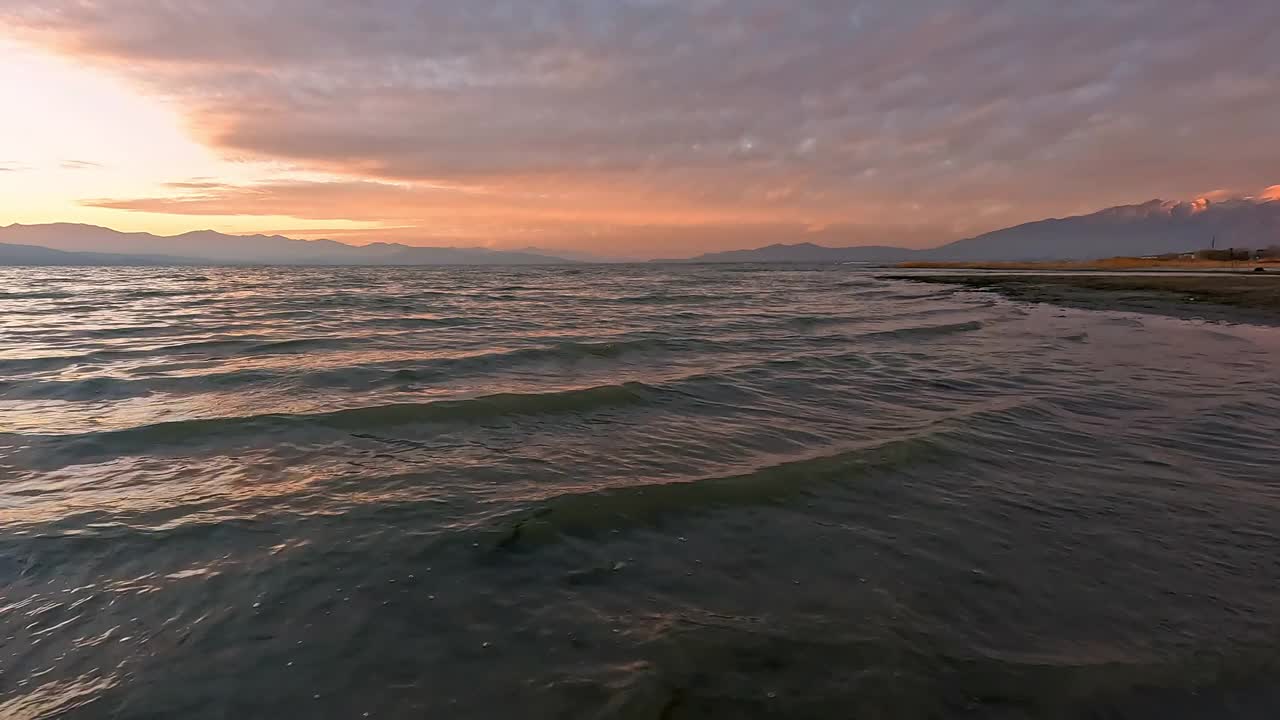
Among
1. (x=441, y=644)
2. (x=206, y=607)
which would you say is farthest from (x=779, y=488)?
(x=206, y=607)

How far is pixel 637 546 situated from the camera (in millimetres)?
6684

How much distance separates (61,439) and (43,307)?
3870 cm

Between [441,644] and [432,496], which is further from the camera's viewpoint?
[432,496]

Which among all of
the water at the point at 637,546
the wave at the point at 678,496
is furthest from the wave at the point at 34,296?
the wave at the point at 678,496

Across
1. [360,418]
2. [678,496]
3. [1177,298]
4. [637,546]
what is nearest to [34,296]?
[360,418]

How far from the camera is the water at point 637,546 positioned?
4.37m

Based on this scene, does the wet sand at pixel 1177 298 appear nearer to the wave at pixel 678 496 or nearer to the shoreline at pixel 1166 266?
the wave at pixel 678 496

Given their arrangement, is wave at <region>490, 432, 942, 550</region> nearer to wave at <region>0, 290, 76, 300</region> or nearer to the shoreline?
wave at <region>0, 290, 76, 300</region>

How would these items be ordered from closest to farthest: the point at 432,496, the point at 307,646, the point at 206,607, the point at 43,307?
the point at 307,646
the point at 206,607
the point at 432,496
the point at 43,307

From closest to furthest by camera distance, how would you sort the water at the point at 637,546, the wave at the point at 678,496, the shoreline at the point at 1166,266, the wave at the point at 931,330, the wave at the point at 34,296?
the water at the point at 637,546 < the wave at the point at 678,496 < the wave at the point at 931,330 < the wave at the point at 34,296 < the shoreline at the point at 1166,266

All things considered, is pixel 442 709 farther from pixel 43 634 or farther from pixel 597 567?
pixel 43 634

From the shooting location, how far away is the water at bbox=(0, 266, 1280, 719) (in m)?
4.37

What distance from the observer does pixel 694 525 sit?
721 centimetres

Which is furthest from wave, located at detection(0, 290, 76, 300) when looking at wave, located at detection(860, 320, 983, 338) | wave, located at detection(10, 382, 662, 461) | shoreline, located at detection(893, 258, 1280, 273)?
shoreline, located at detection(893, 258, 1280, 273)
